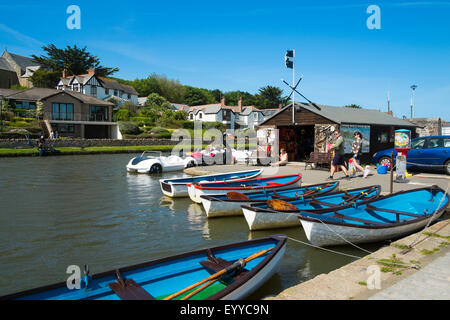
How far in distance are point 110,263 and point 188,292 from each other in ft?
10.8

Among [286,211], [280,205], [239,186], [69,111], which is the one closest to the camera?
[286,211]

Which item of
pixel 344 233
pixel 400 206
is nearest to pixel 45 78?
pixel 400 206

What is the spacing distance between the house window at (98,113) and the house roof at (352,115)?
1584 inches

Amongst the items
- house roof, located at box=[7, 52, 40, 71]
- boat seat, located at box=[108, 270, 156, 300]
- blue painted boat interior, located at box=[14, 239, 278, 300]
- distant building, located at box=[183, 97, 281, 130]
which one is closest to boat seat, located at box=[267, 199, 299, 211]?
blue painted boat interior, located at box=[14, 239, 278, 300]

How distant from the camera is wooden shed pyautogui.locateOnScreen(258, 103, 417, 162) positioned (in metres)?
19.7

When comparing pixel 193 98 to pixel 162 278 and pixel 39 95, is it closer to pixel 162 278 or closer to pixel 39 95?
pixel 39 95

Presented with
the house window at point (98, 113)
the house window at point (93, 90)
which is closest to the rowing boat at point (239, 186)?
the house window at point (98, 113)

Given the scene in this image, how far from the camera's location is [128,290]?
4465 millimetres

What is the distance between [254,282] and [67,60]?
9238 centimetres

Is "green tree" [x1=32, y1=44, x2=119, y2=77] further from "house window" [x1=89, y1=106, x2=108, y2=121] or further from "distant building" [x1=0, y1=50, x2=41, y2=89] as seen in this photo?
"house window" [x1=89, y1=106, x2=108, y2=121]

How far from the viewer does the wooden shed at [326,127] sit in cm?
1970

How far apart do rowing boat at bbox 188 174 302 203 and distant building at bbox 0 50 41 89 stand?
2970 inches

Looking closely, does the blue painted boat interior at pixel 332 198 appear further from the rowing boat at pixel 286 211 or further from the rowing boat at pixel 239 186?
the rowing boat at pixel 239 186
